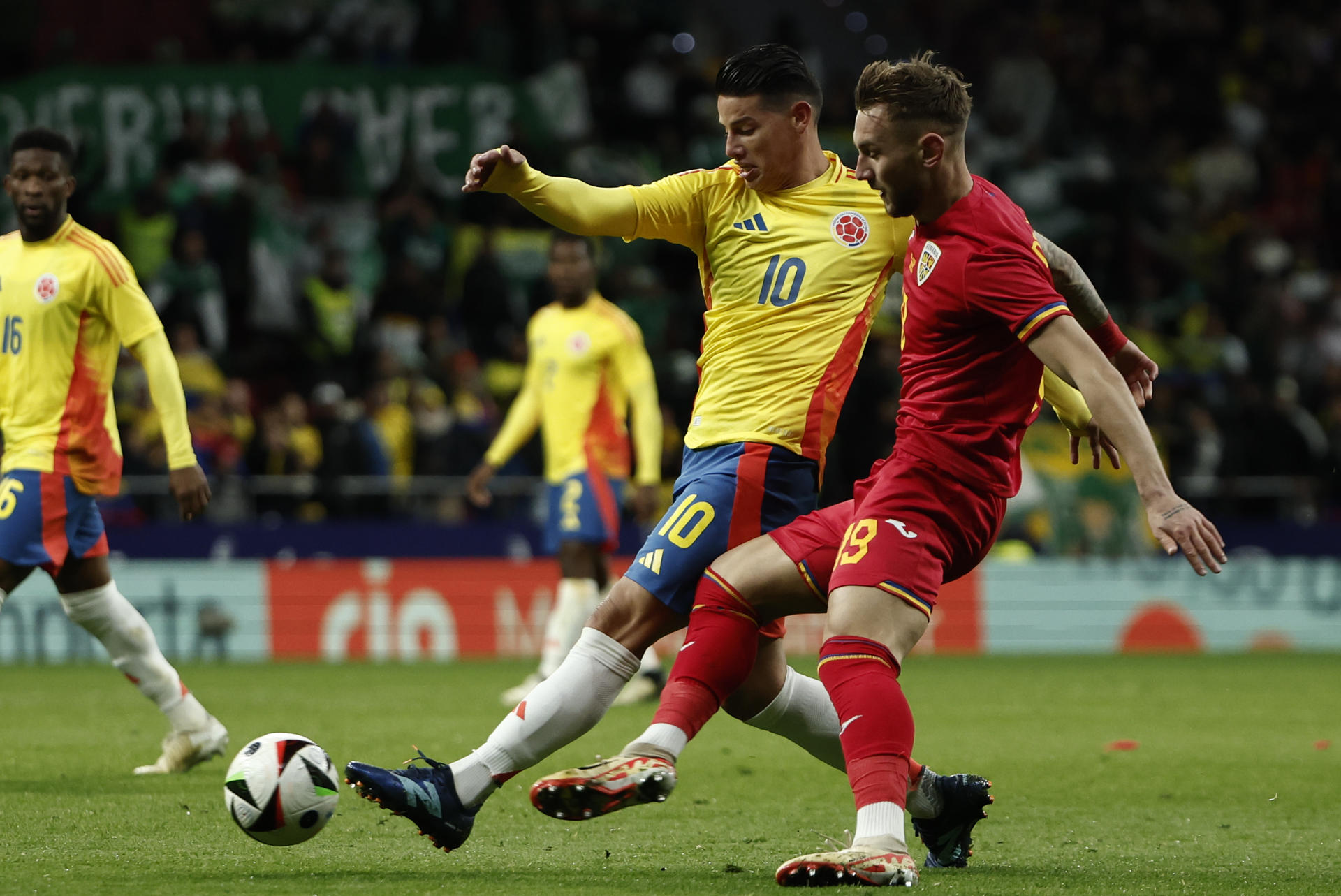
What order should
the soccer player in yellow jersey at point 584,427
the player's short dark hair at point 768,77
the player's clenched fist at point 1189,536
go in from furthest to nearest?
the soccer player in yellow jersey at point 584,427
the player's short dark hair at point 768,77
the player's clenched fist at point 1189,536

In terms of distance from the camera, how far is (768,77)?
496 cm

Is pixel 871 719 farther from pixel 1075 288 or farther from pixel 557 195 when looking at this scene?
pixel 557 195

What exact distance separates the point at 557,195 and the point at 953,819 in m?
2.04

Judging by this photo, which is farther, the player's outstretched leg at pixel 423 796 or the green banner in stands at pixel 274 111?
the green banner in stands at pixel 274 111

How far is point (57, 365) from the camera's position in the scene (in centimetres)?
683

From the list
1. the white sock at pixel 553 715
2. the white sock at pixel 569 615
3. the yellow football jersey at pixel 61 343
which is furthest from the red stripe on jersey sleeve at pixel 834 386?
the white sock at pixel 569 615

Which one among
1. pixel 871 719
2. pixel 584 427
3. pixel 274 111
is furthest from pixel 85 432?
pixel 274 111

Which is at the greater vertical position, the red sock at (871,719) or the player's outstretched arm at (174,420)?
the player's outstretched arm at (174,420)

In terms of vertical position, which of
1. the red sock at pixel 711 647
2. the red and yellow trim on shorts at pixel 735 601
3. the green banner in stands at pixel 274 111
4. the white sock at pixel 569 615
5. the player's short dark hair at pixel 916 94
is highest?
the green banner in stands at pixel 274 111

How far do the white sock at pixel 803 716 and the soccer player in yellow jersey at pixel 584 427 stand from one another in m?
5.06

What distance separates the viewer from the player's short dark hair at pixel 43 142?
6840mm

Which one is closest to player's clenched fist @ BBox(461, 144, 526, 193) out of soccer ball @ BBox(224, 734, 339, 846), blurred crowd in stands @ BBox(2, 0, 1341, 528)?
soccer ball @ BBox(224, 734, 339, 846)

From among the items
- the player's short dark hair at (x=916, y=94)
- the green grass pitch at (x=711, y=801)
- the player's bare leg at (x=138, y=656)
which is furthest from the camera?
the player's bare leg at (x=138, y=656)

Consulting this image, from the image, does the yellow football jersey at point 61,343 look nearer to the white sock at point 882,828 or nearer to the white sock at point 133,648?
the white sock at point 133,648
